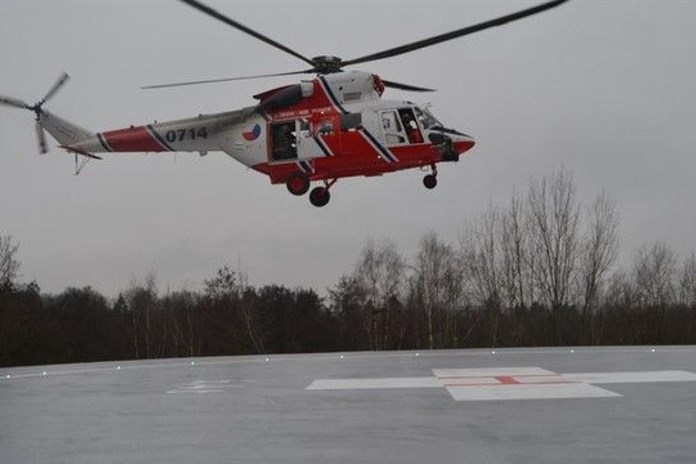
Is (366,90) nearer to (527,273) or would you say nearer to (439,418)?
(439,418)

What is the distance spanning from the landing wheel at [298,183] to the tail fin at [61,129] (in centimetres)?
479

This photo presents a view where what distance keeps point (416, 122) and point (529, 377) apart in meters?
5.75

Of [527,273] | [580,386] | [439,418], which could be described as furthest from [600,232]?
[439,418]

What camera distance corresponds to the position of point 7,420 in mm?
11211

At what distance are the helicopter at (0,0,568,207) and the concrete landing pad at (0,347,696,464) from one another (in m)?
4.31

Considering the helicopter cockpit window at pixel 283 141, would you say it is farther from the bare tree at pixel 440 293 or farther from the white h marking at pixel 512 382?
the bare tree at pixel 440 293

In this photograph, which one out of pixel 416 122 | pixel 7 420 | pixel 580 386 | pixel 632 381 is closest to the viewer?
pixel 7 420

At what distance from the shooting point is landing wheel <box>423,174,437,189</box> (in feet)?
60.2

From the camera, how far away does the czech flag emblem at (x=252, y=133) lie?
18.7 metres

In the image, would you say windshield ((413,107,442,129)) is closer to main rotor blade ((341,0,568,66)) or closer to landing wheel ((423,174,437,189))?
landing wheel ((423,174,437,189))

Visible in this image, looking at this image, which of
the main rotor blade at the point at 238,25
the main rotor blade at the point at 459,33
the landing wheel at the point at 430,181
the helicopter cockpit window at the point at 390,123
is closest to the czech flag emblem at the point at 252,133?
the main rotor blade at the point at 238,25

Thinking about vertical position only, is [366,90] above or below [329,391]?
above

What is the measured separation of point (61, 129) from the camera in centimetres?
1966

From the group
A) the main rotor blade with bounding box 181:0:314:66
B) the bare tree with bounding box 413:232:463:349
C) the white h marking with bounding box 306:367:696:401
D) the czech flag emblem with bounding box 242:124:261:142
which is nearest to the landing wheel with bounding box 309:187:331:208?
the czech flag emblem with bounding box 242:124:261:142
